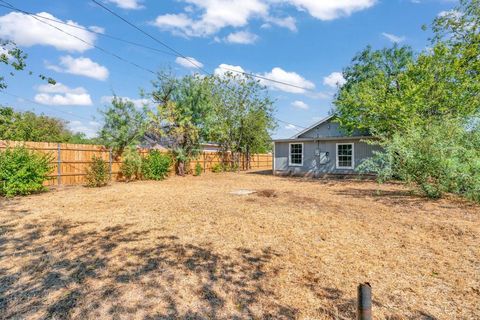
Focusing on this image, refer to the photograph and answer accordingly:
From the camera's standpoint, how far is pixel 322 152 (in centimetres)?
1689

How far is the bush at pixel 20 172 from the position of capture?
871cm

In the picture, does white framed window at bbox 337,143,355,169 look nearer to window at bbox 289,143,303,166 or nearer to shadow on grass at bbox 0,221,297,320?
window at bbox 289,143,303,166

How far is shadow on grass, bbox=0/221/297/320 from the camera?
8.89ft

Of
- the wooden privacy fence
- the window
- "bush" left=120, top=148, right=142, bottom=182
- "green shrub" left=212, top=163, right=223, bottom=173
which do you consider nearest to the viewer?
the wooden privacy fence

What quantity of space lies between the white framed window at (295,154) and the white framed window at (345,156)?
2.40 meters

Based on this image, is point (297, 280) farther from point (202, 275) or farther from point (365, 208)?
point (365, 208)

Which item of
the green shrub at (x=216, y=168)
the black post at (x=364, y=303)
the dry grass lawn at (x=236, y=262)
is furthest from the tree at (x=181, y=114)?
the black post at (x=364, y=303)

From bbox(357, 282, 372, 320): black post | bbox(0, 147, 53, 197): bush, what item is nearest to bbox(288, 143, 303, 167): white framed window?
bbox(0, 147, 53, 197): bush

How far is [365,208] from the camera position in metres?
7.11

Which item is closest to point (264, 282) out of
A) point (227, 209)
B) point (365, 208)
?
point (227, 209)

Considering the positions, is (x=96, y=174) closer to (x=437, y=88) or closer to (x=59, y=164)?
(x=59, y=164)

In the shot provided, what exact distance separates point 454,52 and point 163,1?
46.2 feet

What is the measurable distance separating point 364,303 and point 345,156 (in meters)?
15.8

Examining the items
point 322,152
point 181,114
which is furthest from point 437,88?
point 181,114
